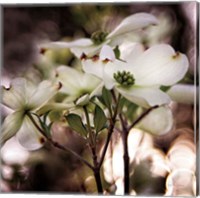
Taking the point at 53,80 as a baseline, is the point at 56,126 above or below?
below

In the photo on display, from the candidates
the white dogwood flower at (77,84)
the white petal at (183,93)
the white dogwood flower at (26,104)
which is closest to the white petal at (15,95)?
the white dogwood flower at (26,104)

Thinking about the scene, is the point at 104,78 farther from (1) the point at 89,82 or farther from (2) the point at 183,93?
(2) the point at 183,93

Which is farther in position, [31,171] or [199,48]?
[31,171]

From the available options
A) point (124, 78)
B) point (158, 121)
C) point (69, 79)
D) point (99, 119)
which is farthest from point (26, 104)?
point (158, 121)

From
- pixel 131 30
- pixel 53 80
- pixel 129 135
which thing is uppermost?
pixel 131 30

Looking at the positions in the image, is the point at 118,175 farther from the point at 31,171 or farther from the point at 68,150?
the point at 31,171

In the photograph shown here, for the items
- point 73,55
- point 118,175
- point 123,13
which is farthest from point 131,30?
point 118,175
